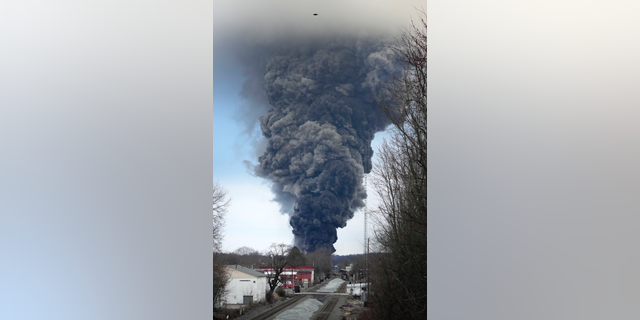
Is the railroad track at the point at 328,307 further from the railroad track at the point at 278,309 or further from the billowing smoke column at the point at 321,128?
the billowing smoke column at the point at 321,128

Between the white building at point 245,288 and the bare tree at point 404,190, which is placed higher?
the bare tree at point 404,190

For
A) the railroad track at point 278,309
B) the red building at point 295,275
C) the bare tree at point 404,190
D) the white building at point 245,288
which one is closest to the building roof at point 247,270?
the white building at point 245,288

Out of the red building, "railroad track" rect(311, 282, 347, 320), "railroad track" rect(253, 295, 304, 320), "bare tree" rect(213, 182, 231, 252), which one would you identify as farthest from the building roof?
"railroad track" rect(311, 282, 347, 320)

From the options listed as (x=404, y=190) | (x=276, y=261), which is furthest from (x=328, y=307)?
(x=404, y=190)

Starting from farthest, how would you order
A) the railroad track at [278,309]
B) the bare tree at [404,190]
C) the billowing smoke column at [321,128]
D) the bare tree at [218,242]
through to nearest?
the billowing smoke column at [321,128] < the railroad track at [278,309] < the bare tree at [218,242] < the bare tree at [404,190]
